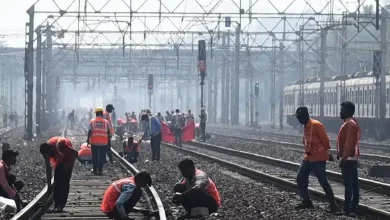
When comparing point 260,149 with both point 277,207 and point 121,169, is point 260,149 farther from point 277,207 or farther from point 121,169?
point 277,207

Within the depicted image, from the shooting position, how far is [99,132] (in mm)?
21984

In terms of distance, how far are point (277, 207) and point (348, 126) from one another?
2254 mm

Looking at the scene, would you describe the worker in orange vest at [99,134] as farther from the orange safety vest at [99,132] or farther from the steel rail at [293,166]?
the steel rail at [293,166]

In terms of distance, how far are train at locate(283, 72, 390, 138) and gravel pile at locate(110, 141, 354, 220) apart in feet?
77.1

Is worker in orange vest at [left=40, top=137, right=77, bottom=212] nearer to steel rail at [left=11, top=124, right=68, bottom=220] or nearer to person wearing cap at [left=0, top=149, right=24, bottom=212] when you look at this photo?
steel rail at [left=11, top=124, right=68, bottom=220]

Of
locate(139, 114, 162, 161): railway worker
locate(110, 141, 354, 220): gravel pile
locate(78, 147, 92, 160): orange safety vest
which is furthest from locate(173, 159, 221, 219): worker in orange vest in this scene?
locate(139, 114, 162, 161): railway worker

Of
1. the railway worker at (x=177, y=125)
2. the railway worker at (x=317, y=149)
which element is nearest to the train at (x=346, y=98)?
the railway worker at (x=177, y=125)

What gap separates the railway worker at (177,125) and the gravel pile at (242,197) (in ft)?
36.2

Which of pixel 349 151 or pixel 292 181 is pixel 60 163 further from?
pixel 292 181

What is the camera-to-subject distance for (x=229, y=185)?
20141 millimetres

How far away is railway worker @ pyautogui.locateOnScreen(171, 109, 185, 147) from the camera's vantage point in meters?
37.6

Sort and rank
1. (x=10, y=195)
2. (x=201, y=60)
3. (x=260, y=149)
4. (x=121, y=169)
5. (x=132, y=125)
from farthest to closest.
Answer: (x=132, y=125) < (x=201, y=60) < (x=260, y=149) < (x=121, y=169) < (x=10, y=195)

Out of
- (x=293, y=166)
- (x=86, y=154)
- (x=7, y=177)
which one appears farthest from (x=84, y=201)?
(x=293, y=166)

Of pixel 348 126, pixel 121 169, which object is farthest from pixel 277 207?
pixel 121 169
